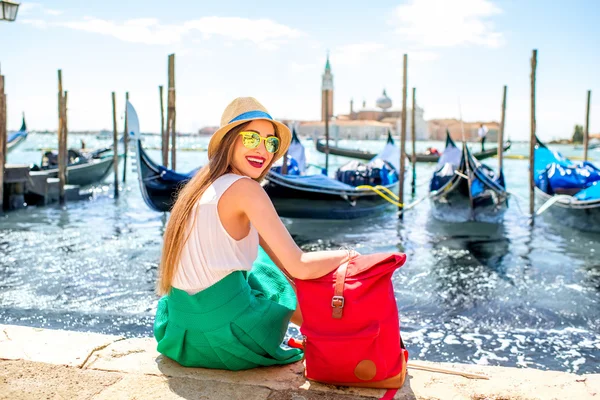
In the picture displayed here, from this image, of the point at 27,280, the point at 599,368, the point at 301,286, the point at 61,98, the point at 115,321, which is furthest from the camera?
the point at 61,98

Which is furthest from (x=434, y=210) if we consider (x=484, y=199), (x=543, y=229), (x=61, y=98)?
(x=61, y=98)

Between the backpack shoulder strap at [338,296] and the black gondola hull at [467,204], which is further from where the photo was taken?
the black gondola hull at [467,204]

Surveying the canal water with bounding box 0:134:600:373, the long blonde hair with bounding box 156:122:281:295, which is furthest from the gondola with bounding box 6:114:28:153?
the long blonde hair with bounding box 156:122:281:295

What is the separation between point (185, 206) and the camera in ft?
4.63

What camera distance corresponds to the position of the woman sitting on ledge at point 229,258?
53.6 inches

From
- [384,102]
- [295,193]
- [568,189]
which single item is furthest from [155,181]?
[384,102]

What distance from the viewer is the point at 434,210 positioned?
26.5 feet

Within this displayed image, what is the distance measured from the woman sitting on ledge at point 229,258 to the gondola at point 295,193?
5348mm

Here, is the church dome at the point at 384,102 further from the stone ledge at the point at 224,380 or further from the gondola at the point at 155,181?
the stone ledge at the point at 224,380

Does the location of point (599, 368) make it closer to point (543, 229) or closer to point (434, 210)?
point (543, 229)

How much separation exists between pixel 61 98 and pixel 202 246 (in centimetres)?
877

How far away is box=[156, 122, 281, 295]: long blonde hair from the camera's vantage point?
141cm

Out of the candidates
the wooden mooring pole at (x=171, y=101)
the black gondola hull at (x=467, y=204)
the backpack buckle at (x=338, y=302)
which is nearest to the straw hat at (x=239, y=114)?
the backpack buckle at (x=338, y=302)

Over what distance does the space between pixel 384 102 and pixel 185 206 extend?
79.9 meters
